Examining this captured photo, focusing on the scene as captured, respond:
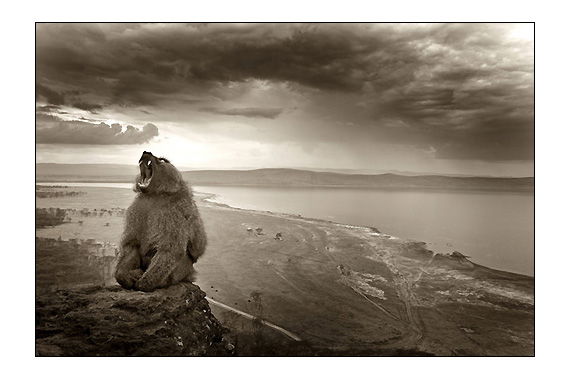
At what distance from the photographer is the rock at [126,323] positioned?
178 inches

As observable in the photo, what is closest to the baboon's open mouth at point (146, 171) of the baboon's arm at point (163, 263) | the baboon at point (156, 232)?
the baboon at point (156, 232)

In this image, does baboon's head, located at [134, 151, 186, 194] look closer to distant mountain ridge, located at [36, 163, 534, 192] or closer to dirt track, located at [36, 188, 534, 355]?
distant mountain ridge, located at [36, 163, 534, 192]

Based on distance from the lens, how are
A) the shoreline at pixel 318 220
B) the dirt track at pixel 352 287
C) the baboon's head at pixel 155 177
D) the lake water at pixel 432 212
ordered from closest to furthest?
the baboon's head at pixel 155 177
the dirt track at pixel 352 287
the lake water at pixel 432 212
the shoreline at pixel 318 220

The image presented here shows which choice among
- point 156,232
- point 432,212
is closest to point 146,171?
point 156,232

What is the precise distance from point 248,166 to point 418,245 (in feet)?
8.17

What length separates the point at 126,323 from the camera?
4.54 meters

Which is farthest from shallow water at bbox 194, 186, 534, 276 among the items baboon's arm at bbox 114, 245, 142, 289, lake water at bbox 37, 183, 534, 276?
baboon's arm at bbox 114, 245, 142, 289

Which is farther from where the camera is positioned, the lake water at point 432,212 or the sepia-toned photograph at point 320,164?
the lake water at point 432,212

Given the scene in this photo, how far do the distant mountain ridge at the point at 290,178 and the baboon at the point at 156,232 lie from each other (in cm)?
72

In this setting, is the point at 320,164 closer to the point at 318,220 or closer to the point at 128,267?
the point at 318,220

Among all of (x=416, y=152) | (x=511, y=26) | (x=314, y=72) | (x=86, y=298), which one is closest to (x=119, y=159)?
(x=86, y=298)

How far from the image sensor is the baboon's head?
470cm

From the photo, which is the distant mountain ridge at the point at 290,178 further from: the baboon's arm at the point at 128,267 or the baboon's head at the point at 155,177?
the baboon's arm at the point at 128,267

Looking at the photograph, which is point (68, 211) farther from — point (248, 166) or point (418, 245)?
point (418, 245)
